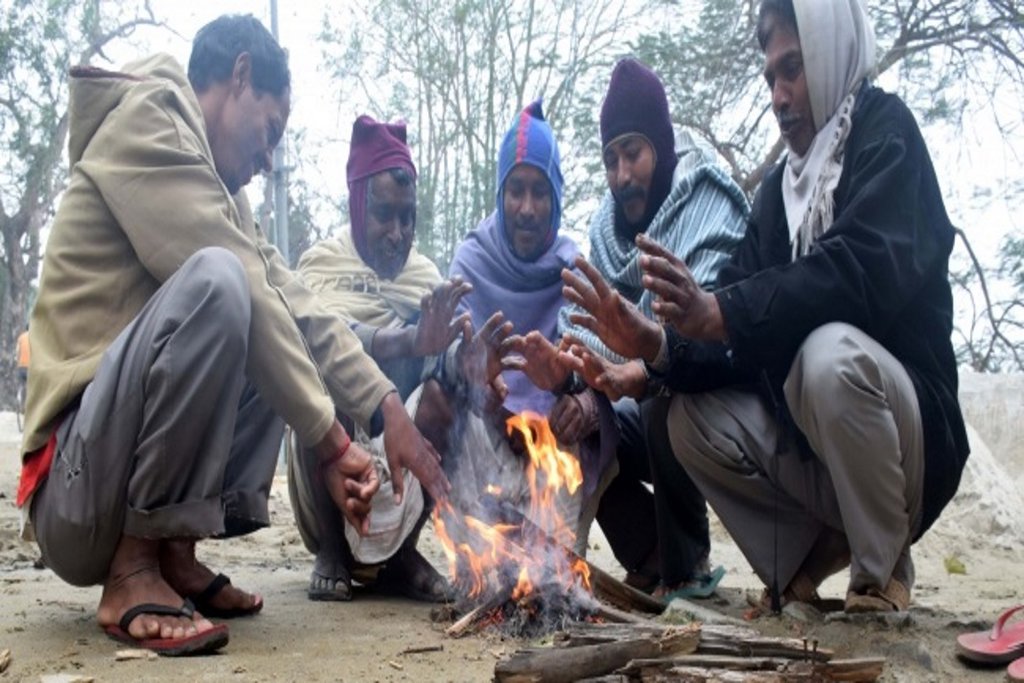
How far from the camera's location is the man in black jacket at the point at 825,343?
120 inches

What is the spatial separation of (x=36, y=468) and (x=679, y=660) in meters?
1.84

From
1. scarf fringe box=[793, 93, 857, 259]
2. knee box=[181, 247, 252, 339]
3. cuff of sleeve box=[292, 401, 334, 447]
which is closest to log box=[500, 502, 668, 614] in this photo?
cuff of sleeve box=[292, 401, 334, 447]

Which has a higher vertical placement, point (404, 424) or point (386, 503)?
point (404, 424)

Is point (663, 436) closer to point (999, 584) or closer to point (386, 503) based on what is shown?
point (386, 503)

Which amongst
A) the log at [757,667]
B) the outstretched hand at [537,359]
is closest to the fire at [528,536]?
the outstretched hand at [537,359]

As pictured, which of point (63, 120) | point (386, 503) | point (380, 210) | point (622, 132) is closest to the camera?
point (386, 503)

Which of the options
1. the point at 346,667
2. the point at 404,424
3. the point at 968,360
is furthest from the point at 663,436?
the point at 968,360

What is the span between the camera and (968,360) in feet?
40.4

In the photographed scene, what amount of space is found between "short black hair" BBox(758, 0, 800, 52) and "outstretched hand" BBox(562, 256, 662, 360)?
3.63ft

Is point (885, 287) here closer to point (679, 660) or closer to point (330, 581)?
point (679, 660)

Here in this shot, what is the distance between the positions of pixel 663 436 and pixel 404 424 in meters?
1.05

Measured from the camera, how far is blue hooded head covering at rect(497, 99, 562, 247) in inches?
174

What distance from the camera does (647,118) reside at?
425 cm

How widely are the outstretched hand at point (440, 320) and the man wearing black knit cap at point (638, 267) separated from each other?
47 centimetres
